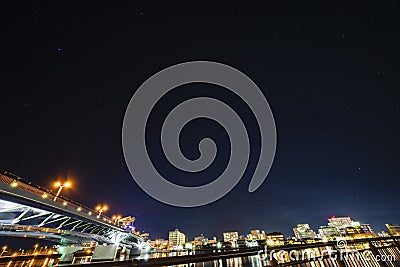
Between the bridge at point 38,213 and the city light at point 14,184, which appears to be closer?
the city light at point 14,184

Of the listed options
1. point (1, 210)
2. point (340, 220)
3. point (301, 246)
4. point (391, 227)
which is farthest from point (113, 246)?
point (340, 220)

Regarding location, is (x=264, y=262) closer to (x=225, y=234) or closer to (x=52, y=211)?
(x=52, y=211)

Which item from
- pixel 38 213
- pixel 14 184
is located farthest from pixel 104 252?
pixel 14 184

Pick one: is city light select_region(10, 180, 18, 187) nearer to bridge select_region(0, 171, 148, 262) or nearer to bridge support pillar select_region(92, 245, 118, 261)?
bridge select_region(0, 171, 148, 262)

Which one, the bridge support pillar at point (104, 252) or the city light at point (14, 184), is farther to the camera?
the bridge support pillar at point (104, 252)

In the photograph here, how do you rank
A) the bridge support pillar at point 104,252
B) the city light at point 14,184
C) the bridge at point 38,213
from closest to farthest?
the city light at point 14,184, the bridge at point 38,213, the bridge support pillar at point 104,252

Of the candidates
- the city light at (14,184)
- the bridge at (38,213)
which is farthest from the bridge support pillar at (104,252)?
the city light at (14,184)

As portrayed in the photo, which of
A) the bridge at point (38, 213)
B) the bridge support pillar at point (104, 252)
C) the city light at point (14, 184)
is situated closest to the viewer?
the city light at point (14, 184)

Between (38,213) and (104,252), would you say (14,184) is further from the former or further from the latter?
(104,252)

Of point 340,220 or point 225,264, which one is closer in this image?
point 225,264

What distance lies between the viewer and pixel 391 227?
79062 mm

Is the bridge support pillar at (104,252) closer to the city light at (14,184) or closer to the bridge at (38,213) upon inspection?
the bridge at (38,213)

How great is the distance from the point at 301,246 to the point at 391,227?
10888 cm

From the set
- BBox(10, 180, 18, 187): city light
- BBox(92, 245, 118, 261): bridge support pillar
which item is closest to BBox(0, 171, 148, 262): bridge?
BBox(10, 180, 18, 187): city light
